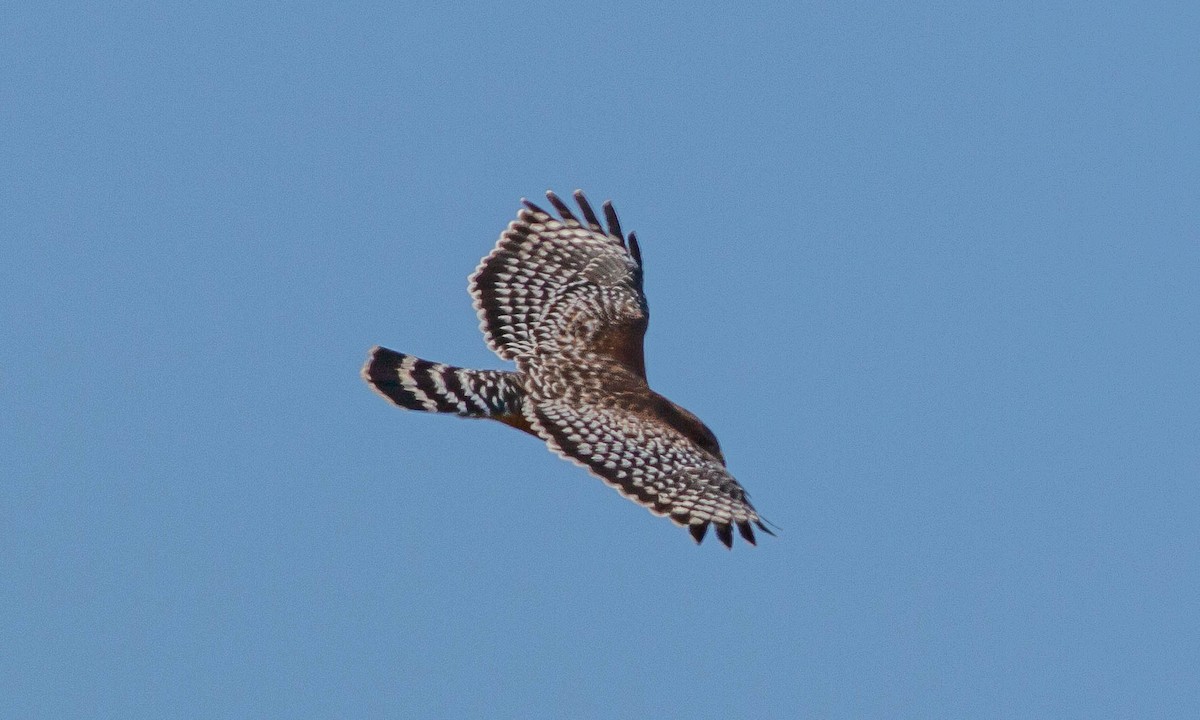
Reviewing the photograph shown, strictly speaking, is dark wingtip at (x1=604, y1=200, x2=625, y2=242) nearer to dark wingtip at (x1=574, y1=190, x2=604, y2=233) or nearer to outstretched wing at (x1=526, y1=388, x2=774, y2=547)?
dark wingtip at (x1=574, y1=190, x2=604, y2=233)

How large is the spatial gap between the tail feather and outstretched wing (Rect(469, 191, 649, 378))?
730 millimetres

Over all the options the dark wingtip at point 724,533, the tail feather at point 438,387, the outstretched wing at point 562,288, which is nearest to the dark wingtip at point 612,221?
the outstretched wing at point 562,288

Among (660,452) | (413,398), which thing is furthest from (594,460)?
(413,398)

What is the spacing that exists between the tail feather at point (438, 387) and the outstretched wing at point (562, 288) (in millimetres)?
730

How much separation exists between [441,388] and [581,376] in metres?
1.16

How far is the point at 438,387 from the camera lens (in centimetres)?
1439

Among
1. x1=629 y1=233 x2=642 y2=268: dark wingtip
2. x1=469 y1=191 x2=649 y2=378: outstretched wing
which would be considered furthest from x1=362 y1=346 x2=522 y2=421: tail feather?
x1=629 y1=233 x2=642 y2=268: dark wingtip

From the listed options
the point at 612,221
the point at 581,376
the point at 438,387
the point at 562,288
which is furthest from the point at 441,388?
the point at 612,221

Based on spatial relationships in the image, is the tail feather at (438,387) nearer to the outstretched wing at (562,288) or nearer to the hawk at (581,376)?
the hawk at (581,376)

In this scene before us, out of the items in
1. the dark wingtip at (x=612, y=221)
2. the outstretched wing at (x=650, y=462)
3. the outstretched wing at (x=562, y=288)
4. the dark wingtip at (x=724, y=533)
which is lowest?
the dark wingtip at (x=724, y=533)

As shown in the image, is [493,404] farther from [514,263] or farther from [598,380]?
[514,263]

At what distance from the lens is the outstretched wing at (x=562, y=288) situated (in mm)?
15297

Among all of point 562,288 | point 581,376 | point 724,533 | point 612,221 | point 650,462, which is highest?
point 612,221

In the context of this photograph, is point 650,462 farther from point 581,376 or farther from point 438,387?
point 438,387
